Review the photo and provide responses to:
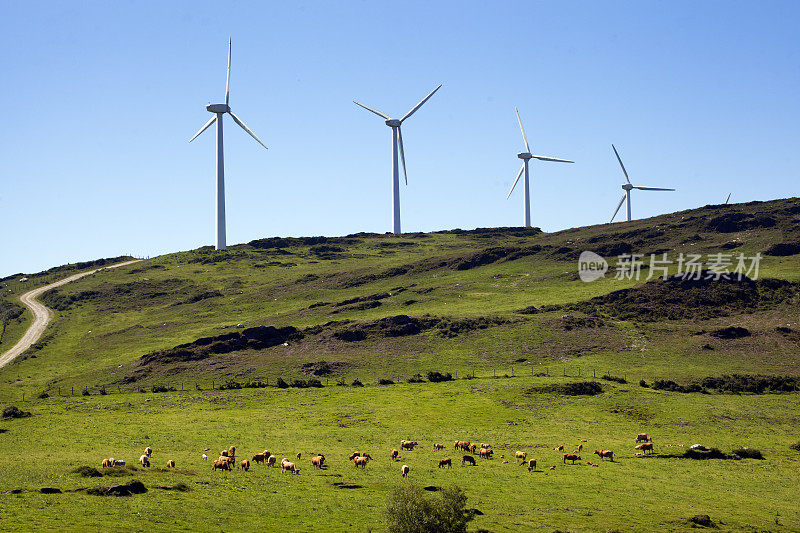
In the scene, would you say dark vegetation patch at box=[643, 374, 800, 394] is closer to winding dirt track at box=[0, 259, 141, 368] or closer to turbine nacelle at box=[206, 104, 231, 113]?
winding dirt track at box=[0, 259, 141, 368]

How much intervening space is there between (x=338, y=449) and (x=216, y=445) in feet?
32.0

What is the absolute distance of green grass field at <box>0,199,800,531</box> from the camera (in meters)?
42.2

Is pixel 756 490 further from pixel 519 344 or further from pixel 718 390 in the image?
pixel 519 344

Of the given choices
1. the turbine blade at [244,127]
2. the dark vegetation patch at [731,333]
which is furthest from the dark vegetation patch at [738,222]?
the turbine blade at [244,127]

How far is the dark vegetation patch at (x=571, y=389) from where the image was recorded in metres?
85.6

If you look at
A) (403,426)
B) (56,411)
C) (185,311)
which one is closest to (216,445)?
(403,426)

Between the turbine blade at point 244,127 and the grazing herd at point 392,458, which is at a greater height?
the turbine blade at point 244,127

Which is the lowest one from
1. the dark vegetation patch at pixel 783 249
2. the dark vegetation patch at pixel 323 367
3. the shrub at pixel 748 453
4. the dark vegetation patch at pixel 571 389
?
the shrub at pixel 748 453

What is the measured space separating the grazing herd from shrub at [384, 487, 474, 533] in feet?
49.0

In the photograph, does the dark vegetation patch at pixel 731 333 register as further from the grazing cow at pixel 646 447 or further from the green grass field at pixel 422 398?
the grazing cow at pixel 646 447

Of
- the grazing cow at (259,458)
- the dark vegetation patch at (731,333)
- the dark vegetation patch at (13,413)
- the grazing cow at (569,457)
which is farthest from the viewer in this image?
the dark vegetation patch at (731,333)

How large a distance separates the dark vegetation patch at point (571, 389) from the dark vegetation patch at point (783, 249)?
304ft

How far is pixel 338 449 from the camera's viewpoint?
5959cm

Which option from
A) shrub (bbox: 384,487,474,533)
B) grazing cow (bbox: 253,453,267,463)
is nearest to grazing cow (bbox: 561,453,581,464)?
grazing cow (bbox: 253,453,267,463)
